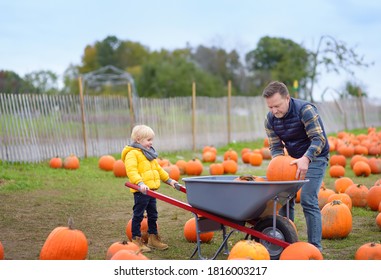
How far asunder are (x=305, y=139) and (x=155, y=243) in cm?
174

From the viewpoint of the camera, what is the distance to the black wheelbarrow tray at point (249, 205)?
15.3ft

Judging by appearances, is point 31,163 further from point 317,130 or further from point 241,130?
point 241,130

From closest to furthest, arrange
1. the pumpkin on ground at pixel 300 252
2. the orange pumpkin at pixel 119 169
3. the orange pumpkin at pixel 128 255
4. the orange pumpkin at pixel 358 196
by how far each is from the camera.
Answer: the orange pumpkin at pixel 128 255 → the pumpkin on ground at pixel 300 252 → the orange pumpkin at pixel 358 196 → the orange pumpkin at pixel 119 169

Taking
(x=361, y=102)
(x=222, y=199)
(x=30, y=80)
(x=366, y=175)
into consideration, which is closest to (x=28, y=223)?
(x=222, y=199)

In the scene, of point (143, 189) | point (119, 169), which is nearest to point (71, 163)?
point (119, 169)

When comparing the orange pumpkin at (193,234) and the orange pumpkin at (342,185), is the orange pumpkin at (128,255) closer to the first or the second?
the orange pumpkin at (193,234)

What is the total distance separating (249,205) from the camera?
472cm

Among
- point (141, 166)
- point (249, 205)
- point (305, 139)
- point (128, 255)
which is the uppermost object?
point (305, 139)

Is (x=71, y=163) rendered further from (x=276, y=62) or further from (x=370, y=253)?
(x=276, y=62)

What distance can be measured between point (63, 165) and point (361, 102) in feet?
67.1

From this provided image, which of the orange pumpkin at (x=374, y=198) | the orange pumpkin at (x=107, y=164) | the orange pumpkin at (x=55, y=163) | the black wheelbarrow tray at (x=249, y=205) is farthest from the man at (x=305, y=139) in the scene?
the orange pumpkin at (x=55, y=163)

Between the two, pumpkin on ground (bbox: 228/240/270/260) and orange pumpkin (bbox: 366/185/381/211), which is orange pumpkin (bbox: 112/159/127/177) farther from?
pumpkin on ground (bbox: 228/240/270/260)

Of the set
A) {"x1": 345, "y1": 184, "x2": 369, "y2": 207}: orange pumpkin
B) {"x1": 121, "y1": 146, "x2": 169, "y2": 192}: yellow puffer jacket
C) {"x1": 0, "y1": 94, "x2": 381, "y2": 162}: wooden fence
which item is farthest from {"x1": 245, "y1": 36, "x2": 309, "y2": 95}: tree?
{"x1": 121, "y1": 146, "x2": 169, "y2": 192}: yellow puffer jacket

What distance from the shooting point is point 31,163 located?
12.3 metres
